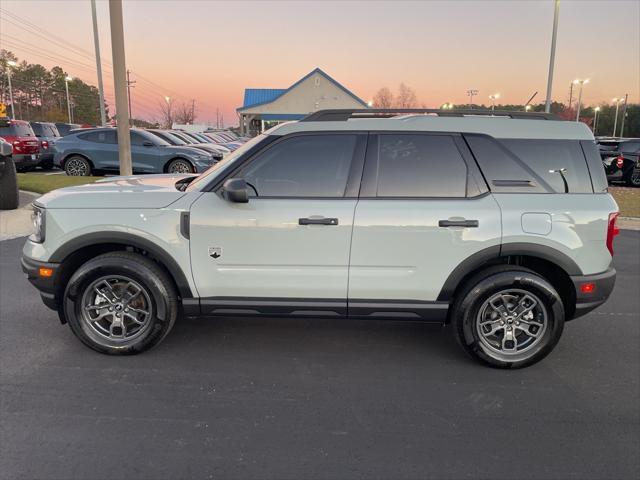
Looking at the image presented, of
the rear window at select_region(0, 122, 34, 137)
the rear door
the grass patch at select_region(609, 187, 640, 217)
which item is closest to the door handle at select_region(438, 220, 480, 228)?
the rear door

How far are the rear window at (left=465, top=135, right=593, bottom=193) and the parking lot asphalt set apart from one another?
4.74 feet

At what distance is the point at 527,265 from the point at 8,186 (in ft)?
32.6

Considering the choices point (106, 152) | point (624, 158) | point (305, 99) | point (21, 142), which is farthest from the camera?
point (305, 99)

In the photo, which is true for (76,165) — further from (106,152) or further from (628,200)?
(628,200)

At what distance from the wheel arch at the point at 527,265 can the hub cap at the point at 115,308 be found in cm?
239

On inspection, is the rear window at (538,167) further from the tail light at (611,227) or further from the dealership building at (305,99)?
the dealership building at (305,99)

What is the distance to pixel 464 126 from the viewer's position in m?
3.70

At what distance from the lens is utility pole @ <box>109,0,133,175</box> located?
896 cm

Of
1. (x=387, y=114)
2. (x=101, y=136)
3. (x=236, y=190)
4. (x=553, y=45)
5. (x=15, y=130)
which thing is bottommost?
(x=236, y=190)

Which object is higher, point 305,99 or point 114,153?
point 305,99

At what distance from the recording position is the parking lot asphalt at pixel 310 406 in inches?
103

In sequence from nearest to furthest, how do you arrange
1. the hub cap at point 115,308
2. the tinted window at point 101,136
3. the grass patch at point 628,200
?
the hub cap at point 115,308 → the grass patch at point 628,200 → the tinted window at point 101,136

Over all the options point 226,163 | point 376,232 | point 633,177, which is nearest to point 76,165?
point 226,163

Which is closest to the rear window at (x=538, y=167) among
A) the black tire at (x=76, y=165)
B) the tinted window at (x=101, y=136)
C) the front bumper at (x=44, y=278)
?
the front bumper at (x=44, y=278)
